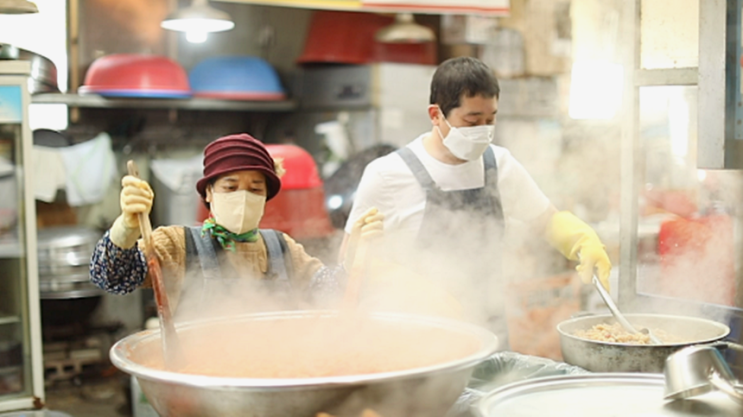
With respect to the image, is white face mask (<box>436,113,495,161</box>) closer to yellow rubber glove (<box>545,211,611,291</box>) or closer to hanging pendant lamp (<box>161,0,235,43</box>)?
yellow rubber glove (<box>545,211,611,291</box>)

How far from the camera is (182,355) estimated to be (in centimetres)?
145

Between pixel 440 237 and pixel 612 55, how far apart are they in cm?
86

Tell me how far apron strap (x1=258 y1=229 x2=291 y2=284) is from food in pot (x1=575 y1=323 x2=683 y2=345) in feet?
2.68

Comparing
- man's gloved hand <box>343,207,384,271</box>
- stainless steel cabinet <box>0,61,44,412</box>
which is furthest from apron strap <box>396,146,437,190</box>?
stainless steel cabinet <box>0,61,44,412</box>

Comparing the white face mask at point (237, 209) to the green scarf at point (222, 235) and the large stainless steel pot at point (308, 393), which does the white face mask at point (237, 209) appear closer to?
the green scarf at point (222, 235)

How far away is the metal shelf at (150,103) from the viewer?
17.1 ft

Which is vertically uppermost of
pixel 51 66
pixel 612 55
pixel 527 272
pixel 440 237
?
pixel 51 66

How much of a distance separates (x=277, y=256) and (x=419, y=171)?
609mm

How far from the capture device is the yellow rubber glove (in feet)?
7.13

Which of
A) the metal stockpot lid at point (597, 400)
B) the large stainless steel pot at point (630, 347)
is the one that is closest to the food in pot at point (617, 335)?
the large stainless steel pot at point (630, 347)

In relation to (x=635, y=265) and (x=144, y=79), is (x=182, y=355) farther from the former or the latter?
(x=144, y=79)

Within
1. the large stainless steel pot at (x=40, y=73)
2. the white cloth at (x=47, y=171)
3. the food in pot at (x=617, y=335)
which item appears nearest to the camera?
the food in pot at (x=617, y=335)

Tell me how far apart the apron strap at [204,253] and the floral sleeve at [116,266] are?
0.18m

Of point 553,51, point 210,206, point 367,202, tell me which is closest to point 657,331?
point 367,202
